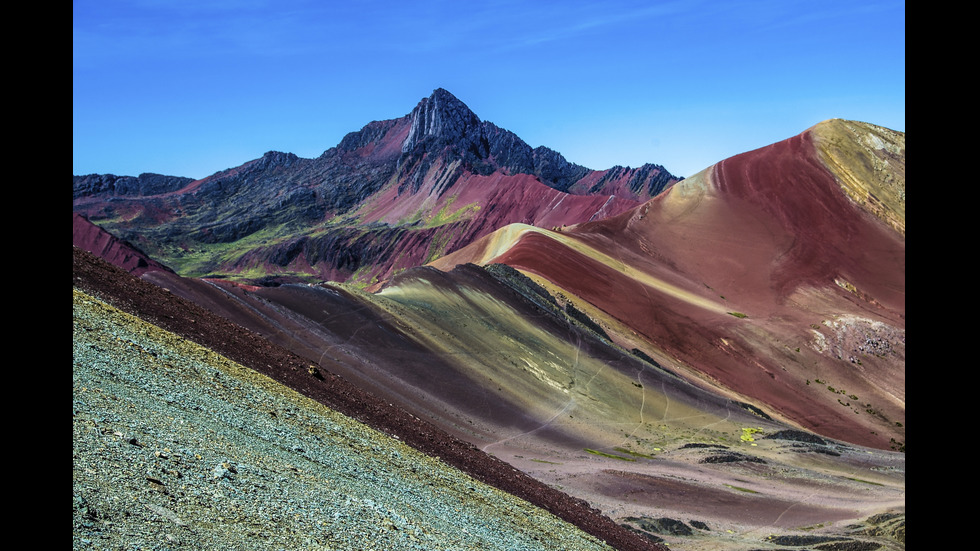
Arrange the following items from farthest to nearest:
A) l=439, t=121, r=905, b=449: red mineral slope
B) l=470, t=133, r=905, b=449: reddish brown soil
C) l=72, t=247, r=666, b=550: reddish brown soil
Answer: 1. l=470, t=133, r=905, b=449: reddish brown soil
2. l=439, t=121, r=905, b=449: red mineral slope
3. l=72, t=247, r=666, b=550: reddish brown soil

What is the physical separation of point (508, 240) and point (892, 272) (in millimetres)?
31008

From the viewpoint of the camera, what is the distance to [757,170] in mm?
73750

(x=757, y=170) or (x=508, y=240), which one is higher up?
(x=757, y=170)

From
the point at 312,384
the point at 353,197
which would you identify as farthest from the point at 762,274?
the point at 353,197

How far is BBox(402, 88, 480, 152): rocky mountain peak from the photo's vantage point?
571 feet

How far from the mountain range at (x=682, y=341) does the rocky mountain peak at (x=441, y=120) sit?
290 feet

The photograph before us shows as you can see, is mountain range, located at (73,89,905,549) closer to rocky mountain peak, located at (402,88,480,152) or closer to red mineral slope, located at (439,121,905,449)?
red mineral slope, located at (439,121,905,449)

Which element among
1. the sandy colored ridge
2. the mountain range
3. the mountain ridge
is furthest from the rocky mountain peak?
the sandy colored ridge

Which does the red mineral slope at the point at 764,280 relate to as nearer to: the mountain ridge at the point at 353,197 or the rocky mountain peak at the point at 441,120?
the mountain ridge at the point at 353,197

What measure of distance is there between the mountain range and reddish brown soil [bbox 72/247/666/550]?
0.34 metres

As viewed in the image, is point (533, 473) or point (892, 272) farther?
point (892, 272)

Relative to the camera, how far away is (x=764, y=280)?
60.8 metres
